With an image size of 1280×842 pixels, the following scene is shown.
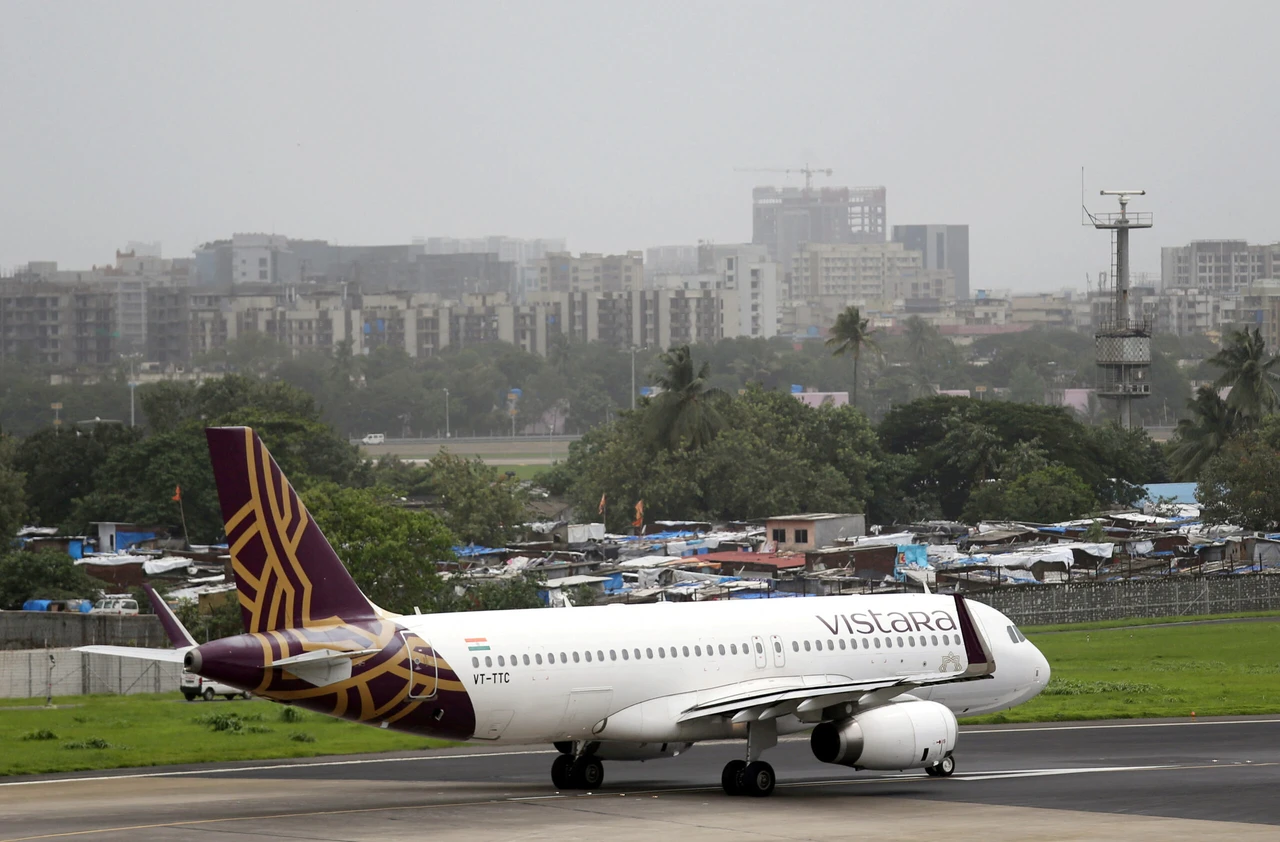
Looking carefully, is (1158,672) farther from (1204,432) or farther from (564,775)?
(1204,432)

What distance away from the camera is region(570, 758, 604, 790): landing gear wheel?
117 ft

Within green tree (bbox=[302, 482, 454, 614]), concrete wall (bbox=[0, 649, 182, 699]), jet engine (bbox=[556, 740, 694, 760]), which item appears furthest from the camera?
green tree (bbox=[302, 482, 454, 614])

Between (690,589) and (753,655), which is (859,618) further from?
(690,589)

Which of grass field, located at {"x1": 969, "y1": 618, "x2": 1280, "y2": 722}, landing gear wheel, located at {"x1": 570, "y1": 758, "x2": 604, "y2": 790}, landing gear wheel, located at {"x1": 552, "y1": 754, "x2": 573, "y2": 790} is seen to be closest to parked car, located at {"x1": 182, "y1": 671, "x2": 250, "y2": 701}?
grass field, located at {"x1": 969, "y1": 618, "x2": 1280, "y2": 722}

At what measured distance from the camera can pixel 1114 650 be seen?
70.4m

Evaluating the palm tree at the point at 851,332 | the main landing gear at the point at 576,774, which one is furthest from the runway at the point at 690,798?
the palm tree at the point at 851,332

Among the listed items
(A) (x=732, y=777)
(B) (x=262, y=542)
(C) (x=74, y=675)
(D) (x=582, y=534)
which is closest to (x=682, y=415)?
(D) (x=582, y=534)

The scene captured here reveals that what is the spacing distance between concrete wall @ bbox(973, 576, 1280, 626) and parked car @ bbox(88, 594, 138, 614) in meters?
38.3

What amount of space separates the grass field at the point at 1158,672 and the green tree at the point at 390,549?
24984mm

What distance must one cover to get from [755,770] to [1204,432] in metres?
113

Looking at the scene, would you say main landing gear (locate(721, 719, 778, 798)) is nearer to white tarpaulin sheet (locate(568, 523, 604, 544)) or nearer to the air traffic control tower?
white tarpaulin sheet (locate(568, 523, 604, 544))

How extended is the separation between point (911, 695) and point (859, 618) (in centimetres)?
187

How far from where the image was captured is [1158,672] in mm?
60344

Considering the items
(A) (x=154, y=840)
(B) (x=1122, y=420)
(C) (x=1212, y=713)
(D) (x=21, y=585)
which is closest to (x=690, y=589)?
(D) (x=21, y=585)
